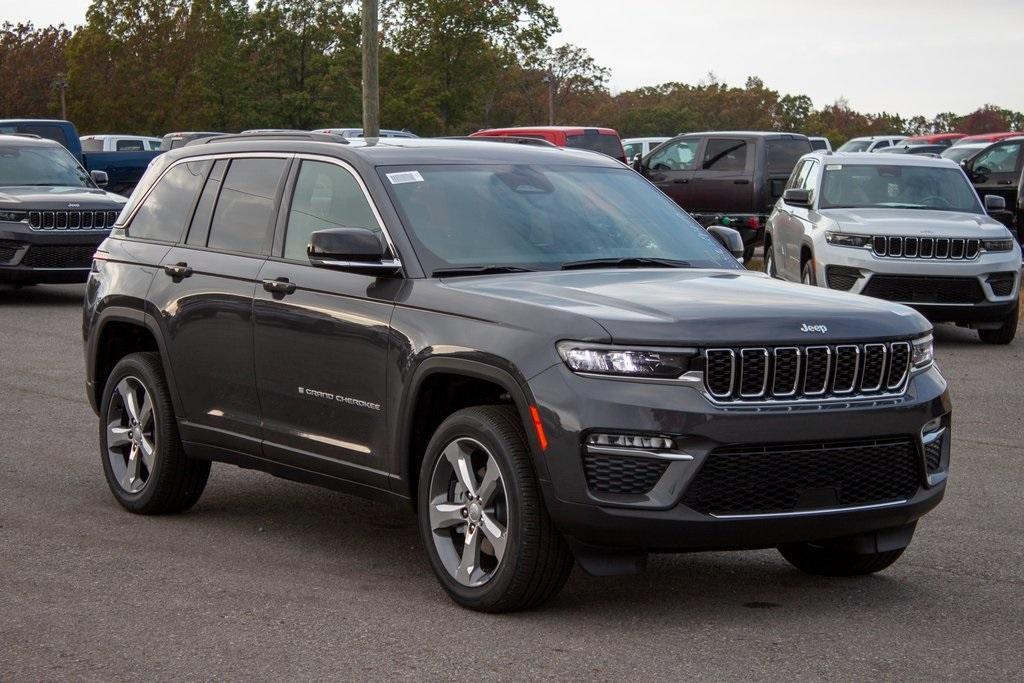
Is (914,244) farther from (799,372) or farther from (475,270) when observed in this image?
(799,372)

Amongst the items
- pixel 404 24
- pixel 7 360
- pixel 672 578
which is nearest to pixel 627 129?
pixel 404 24

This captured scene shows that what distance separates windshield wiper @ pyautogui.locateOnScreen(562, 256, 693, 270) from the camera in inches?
260

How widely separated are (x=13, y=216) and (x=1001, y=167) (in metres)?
15.3

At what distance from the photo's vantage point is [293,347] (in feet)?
22.2

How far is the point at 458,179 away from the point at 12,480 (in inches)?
131

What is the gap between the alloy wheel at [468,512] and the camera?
5.81 m

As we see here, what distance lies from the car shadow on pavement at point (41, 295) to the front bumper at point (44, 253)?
21.7 inches

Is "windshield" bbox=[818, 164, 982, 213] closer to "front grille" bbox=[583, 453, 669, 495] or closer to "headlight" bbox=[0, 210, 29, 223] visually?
"headlight" bbox=[0, 210, 29, 223]

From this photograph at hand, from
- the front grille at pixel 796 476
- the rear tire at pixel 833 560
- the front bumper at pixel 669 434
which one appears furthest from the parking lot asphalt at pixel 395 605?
the front grille at pixel 796 476

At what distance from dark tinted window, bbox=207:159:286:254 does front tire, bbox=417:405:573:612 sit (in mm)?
1684

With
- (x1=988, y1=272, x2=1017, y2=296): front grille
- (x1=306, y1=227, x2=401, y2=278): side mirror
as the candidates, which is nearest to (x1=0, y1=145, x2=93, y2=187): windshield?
(x1=988, y1=272, x2=1017, y2=296): front grille

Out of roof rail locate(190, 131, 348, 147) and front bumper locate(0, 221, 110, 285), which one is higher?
roof rail locate(190, 131, 348, 147)

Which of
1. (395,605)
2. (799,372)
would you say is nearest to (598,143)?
(395,605)

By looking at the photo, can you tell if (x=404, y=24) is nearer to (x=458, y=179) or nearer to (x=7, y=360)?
(x=7, y=360)
